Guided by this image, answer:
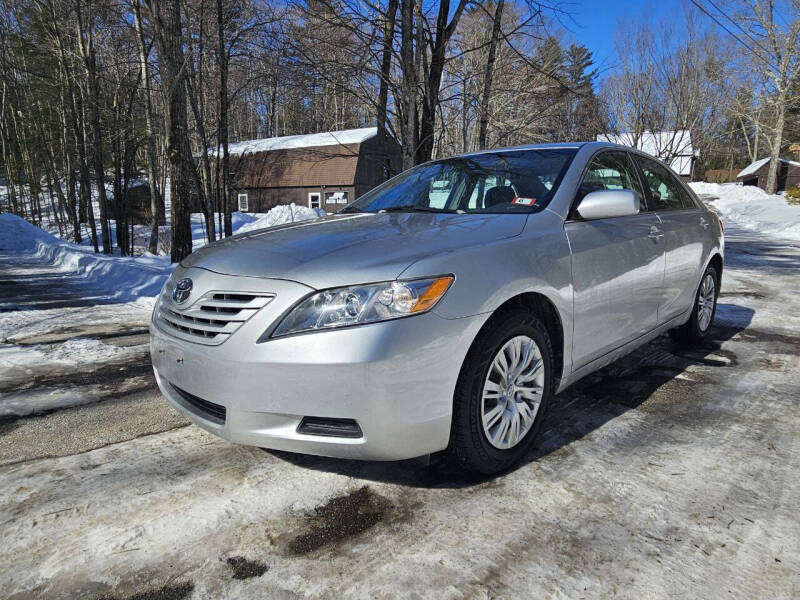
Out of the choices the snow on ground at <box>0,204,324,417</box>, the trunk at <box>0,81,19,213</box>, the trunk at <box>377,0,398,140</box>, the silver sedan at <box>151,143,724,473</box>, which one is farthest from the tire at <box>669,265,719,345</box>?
the trunk at <box>0,81,19,213</box>

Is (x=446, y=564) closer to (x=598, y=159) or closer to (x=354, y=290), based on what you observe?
(x=354, y=290)

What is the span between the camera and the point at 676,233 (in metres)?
3.68

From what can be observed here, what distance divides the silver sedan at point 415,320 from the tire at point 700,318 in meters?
1.43

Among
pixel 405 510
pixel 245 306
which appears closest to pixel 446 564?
pixel 405 510

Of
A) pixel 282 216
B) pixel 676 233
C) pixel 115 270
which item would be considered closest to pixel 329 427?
pixel 676 233

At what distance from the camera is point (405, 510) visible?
6.88 ft

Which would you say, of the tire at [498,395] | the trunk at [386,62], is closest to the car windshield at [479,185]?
the tire at [498,395]

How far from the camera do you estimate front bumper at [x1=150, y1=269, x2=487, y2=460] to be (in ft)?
6.18

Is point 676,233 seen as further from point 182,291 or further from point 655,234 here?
point 182,291

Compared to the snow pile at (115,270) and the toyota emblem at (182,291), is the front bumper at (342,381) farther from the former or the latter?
the snow pile at (115,270)

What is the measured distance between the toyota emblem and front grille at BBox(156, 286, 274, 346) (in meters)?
0.04

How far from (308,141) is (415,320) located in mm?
32547

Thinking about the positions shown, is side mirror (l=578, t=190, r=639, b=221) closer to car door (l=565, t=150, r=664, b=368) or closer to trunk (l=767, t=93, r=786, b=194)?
car door (l=565, t=150, r=664, b=368)

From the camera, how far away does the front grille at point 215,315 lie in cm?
204
